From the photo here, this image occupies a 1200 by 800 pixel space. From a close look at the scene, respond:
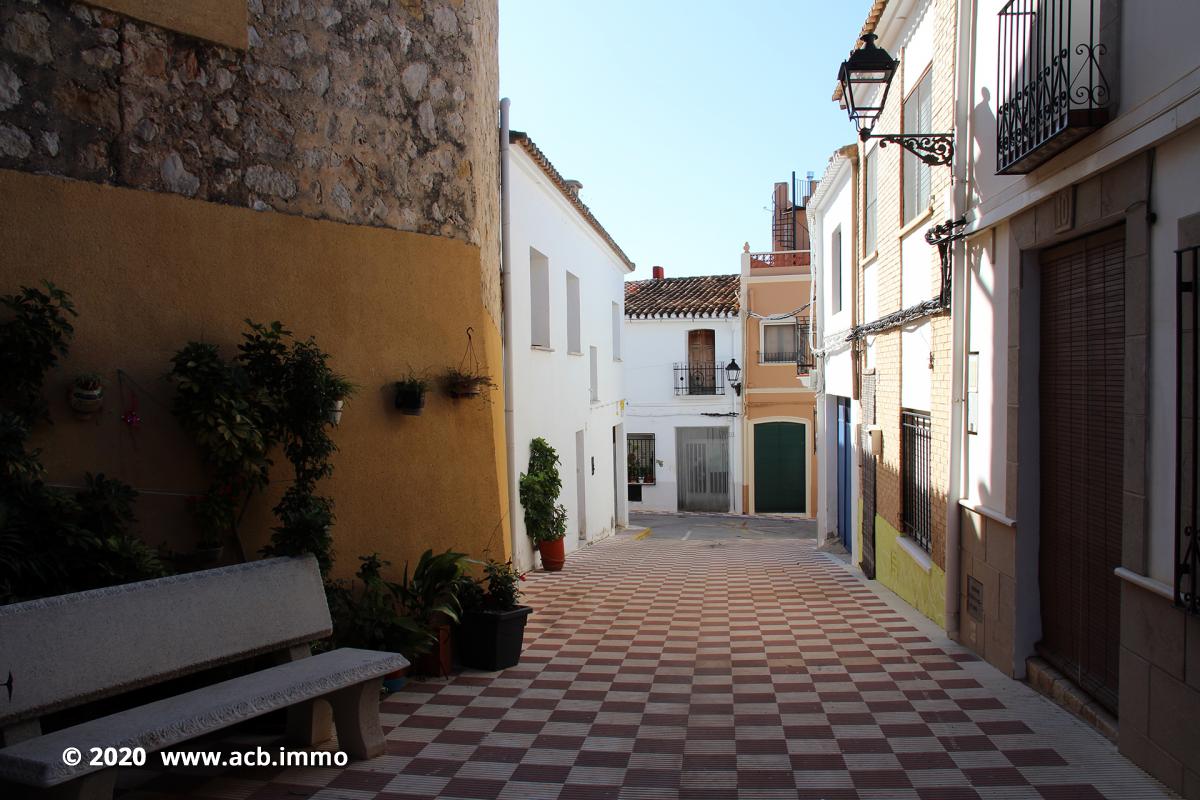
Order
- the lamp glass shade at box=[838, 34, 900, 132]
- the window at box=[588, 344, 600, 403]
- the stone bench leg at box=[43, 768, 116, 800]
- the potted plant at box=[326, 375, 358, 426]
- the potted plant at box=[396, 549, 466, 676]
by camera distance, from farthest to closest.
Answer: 1. the window at box=[588, 344, 600, 403]
2. the lamp glass shade at box=[838, 34, 900, 132]
3. the potted plant at box=[396, 549, 466, 676]
4. the potted plant at box=[326, 375, 358, 426]
5. the stone bench leg at box=[43, 768, 116, 800]

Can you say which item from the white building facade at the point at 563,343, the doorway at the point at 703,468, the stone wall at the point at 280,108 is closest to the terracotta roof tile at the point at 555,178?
the white building facade at the point at 563,343

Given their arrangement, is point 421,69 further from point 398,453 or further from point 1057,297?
point 1057,297

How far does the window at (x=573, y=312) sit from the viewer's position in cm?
1519

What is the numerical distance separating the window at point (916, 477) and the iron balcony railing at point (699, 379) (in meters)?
16.4

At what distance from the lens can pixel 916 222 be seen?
8227mm

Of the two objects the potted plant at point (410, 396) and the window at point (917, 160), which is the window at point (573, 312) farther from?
the potted plant at point (410, 396)

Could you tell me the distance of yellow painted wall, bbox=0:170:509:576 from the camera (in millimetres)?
4676

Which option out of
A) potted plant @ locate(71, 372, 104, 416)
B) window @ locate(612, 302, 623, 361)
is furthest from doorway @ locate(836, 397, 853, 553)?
potted plant @ locate(71, 372, 104, 416)

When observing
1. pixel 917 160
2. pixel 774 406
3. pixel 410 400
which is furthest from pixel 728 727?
pixel 774 406

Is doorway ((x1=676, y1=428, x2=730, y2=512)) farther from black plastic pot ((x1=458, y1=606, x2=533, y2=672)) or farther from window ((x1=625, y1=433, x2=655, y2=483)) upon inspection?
black plastic pot ((x1=458, y1=606, x2=533, y2=672))

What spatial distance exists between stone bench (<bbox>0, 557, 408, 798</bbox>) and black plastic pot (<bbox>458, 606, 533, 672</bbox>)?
1430mm

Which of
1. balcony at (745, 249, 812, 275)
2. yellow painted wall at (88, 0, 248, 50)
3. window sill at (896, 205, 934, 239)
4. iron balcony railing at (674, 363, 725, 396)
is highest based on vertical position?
balcony at (745, 249, 812, 275)

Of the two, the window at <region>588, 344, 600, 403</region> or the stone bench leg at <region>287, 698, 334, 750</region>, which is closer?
the stone bench leg at <region>287, 698, 334, 750</region>

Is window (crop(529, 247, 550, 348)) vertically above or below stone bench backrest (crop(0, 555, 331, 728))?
above
